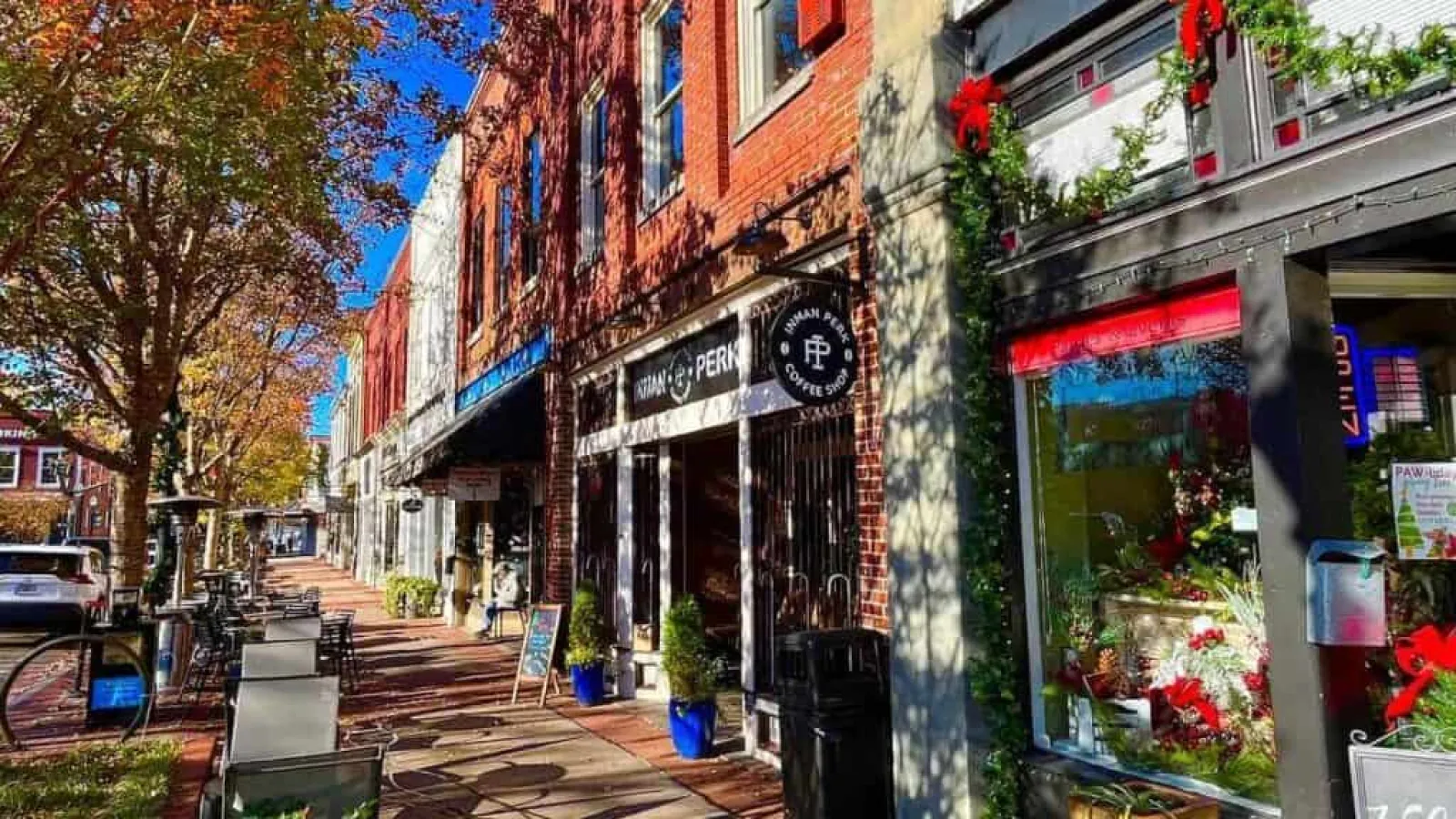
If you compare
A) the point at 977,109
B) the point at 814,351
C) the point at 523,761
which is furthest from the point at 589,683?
the point at 977,109

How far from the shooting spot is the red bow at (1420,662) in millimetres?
3455

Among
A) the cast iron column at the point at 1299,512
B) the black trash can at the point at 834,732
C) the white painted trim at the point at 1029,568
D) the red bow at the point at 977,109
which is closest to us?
the cast iron column at the point at 1299,512

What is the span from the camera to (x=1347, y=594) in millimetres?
3502

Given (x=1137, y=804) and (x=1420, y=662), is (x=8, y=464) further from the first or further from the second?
(x=1420, y=662)

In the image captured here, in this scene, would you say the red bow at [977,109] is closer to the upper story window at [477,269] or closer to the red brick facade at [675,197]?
the red brick facade at [675,197]

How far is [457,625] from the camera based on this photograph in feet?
60.0

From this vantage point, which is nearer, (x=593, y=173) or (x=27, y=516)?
(x=593, y=173)

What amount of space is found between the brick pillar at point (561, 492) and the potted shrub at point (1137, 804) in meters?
8.44

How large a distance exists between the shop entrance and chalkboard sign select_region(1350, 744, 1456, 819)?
21.7ft

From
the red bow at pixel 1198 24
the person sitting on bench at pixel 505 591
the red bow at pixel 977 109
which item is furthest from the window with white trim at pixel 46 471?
the red bow at pixel 1198 24

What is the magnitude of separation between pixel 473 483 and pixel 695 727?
27.6 feet

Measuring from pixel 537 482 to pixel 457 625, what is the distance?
5.48m

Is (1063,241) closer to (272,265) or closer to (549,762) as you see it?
(549,762)

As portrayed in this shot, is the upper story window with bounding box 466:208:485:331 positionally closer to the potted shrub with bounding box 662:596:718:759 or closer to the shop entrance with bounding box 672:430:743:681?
the shop entrance with bounding box 672:430:743:681
